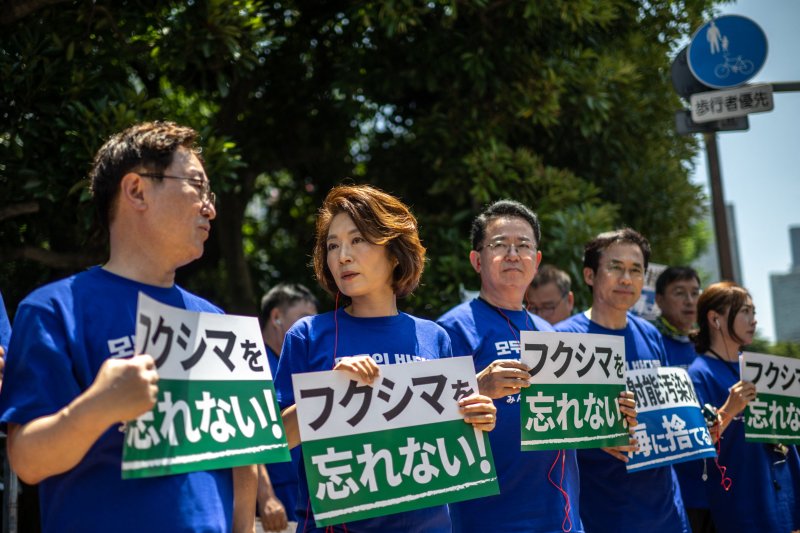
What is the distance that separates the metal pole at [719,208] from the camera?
8.93 meters

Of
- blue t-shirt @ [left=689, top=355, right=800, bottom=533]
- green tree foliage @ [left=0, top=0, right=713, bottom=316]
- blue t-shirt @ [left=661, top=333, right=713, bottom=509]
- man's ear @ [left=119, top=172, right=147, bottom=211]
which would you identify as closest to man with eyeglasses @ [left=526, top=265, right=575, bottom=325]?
green tree foliage @ [left=0, top=0, right=713, bottom=316]

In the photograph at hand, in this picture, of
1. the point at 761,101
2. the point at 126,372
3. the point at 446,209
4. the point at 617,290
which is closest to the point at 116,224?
the point at 126,372

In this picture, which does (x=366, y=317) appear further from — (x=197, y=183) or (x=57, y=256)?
(x=57, y=256)

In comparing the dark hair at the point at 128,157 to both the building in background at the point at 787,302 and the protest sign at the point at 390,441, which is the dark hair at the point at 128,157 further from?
the building in background at the point at 787,302

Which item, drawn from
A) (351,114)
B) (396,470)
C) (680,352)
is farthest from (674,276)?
→ (396,470)

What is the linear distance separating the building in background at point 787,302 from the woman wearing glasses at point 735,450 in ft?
42.8

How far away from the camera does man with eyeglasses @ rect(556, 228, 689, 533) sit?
408cm

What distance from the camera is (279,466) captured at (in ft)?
17.4

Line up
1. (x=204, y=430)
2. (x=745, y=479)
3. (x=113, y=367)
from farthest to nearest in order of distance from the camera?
(x=745, y=479)
(x=204, y=430)
(x=113, y=367)

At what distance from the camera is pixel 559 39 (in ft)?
25.9

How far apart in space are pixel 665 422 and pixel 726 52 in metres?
4.74

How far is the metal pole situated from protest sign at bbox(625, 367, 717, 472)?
4918mm

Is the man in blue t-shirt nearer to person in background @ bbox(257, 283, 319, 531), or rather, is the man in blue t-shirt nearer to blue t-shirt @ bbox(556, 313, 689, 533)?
blue t-shirt @ bbox(556, 313, 689, 533)

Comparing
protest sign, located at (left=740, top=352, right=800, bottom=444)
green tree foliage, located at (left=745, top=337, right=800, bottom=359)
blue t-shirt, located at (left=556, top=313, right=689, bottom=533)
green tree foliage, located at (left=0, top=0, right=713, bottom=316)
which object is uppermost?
green tree foliage, located at (left=0, top=0, right=713, bottom=316)
